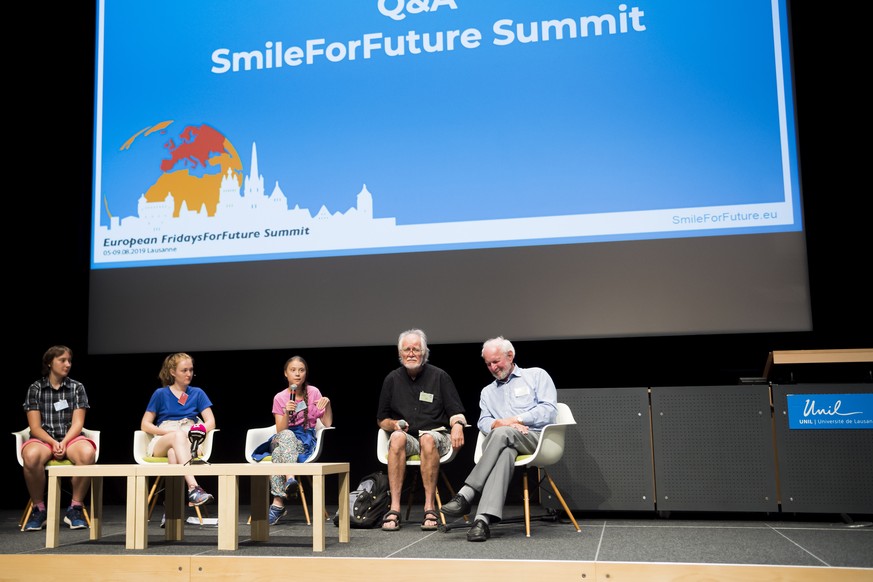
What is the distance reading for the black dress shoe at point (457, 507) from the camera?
3.61 m

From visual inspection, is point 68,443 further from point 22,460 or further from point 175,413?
point 175,413

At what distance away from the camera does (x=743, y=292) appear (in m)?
4.54

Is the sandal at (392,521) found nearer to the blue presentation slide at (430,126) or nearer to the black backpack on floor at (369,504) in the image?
the black backpack on floor at (369,504)

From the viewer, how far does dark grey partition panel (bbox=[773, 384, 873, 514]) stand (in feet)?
13.6

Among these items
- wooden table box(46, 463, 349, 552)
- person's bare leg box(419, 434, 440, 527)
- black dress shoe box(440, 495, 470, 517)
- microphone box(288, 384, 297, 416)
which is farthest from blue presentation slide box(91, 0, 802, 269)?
wooden table box(46, 463, 349, 552)

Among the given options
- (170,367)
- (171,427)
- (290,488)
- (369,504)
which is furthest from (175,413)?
(369,504)

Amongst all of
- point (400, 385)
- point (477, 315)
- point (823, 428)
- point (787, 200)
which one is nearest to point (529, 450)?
point (400, 385)

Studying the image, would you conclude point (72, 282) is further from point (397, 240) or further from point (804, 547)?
point (804, 547)

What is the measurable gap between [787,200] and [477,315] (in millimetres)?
1717

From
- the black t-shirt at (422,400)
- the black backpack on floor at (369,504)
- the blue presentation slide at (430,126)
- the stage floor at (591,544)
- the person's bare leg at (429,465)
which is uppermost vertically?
the blue presentation slide at (430,126)

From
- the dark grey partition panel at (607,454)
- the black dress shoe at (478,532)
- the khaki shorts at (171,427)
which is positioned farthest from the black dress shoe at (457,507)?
the khaki shorts at (171,427)

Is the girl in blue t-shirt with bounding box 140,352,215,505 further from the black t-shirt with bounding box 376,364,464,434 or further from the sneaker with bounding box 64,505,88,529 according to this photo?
the black t-shirt with bounding box 376,364,464,434

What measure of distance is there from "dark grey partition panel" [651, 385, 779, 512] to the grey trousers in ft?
2.94

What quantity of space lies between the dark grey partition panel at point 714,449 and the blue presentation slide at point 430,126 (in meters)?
0.90
